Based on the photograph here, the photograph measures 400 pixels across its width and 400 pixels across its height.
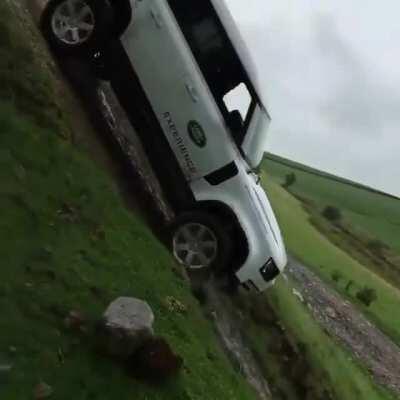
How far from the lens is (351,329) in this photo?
26.2m

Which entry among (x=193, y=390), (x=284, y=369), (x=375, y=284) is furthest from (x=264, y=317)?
A: (x=375, y=284)

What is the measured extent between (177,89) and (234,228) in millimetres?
2140

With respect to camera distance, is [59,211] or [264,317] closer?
[59,211]

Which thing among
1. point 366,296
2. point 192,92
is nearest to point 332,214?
point 366,296

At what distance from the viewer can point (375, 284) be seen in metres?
41.4

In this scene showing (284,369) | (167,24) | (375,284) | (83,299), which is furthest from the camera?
(375,284)

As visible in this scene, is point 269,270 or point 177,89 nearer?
point 177,89

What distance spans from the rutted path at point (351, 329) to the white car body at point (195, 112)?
9.44 m

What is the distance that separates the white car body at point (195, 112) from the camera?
518 inches

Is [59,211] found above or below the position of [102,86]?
below

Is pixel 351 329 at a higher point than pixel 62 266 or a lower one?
higher

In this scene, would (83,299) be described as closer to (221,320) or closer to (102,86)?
(221,320)

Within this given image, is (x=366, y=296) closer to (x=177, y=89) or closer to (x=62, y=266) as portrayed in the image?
(x=177, y=89)

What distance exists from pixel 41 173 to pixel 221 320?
4.36 meters
